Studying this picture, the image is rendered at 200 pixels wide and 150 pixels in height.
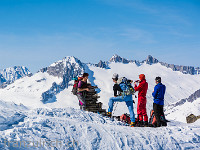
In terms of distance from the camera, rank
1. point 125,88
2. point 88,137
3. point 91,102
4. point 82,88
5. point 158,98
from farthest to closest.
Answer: point 91,102, point 82,88, point 158,98, point 125,88, point 88,137

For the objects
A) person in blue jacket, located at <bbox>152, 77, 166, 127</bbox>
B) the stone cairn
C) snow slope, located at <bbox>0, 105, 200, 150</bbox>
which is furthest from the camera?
the stone cairn

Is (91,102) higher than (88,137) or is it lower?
higher

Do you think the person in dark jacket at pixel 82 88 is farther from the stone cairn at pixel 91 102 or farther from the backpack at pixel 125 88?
the backpack at pixel 125 88

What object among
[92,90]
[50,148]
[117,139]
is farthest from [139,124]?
[50,148]

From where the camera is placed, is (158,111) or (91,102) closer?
(158,111)

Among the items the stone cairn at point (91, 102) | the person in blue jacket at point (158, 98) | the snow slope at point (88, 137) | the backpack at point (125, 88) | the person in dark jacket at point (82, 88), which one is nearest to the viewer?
the snow slope at point (88, 137)

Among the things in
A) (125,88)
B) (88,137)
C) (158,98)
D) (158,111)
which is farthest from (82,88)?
(88,137)

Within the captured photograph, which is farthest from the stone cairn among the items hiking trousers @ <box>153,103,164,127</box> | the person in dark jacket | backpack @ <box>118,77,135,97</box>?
hiking trousers @ <box>153,103,164,127</box>

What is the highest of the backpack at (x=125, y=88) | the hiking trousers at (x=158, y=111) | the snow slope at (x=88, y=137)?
the backpack at (x=125, y=88)

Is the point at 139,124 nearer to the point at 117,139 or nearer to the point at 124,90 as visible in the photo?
the point at 124,90

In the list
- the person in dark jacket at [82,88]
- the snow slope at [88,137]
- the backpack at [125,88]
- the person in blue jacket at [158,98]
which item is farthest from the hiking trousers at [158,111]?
the person in dark jacket at [82,88]

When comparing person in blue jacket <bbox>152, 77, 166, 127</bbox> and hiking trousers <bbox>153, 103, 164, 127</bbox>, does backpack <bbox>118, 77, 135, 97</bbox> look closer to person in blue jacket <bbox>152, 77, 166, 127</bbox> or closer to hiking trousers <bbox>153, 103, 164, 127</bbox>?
person in blue jacket <bbox>152, 77, 166, 127</bbox>

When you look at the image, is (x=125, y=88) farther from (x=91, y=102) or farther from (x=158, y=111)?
(x=91, y=102)

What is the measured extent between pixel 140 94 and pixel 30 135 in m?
6.40
